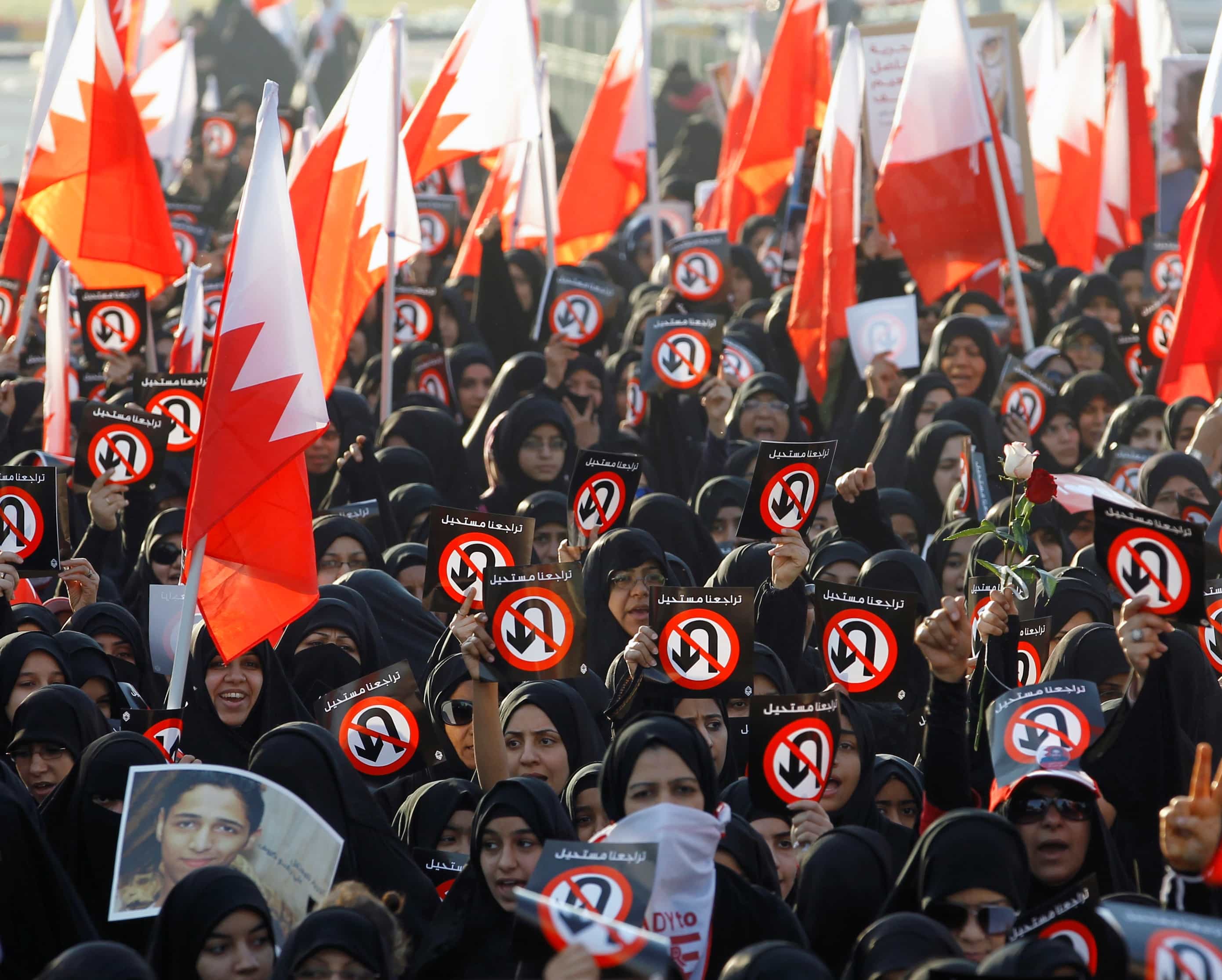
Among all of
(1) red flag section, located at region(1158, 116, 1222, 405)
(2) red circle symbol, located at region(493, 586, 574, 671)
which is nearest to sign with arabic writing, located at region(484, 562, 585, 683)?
(2) red circle symbol, located at region(493, 586, 574, 671)

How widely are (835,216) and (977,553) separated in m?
3.63

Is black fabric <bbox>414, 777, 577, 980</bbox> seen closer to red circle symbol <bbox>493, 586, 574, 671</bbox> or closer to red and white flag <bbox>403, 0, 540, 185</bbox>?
red circle symbol <bbox>493, 586, 574, 671</bbox>

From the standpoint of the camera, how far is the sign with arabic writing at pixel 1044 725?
14.4 ft

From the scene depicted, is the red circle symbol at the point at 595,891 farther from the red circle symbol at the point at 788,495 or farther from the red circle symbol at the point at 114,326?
the red circle symbol at the point at 114,326

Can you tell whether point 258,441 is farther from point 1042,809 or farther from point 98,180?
point 98,180

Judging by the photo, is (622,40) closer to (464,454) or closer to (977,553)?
(464,454)

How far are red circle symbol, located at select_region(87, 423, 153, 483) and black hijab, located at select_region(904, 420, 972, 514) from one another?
9.73 feet

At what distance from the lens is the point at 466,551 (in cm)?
598

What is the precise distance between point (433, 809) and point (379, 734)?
0.38 m

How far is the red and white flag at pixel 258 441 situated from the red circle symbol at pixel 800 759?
1524 mm

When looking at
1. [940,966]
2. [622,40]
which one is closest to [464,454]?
[622,40]

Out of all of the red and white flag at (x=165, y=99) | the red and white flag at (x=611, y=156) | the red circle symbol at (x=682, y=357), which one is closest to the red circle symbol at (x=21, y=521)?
the red circle symbol at (x=682, y=357)

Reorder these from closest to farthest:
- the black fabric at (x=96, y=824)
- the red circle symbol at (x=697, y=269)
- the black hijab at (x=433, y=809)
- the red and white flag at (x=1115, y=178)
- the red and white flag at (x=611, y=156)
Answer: the black fabric at (x=96, y=824), the black hijab at (x=433, y=809), the red circle symbol at (x=697, y=269), the red and white flag at (x=611, y=156), the red and white flag at (x=1115, y=178)

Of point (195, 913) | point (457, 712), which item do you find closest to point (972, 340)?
point (457, 712)
